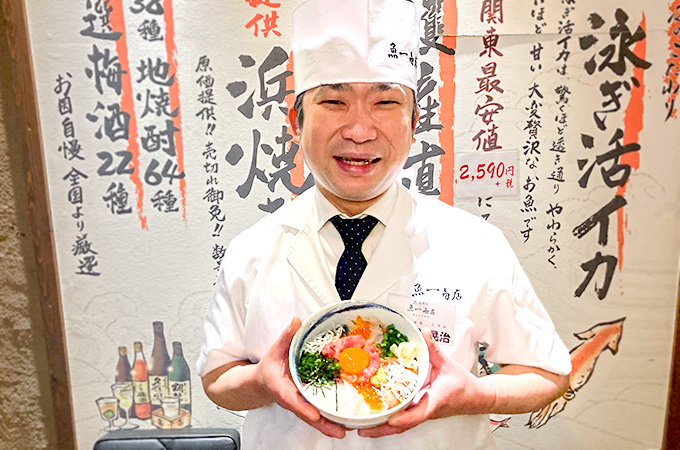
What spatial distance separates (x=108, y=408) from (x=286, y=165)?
1.35 meters

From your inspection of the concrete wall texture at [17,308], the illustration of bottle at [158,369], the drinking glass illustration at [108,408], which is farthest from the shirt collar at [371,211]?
the drinking glass illustration at [108,408]

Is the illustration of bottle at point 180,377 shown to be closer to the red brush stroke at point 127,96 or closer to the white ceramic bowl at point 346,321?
the red brush stroke at point 127,96

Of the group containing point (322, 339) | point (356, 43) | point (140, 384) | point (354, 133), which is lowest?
point (140, 384)

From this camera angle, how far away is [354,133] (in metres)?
1.26

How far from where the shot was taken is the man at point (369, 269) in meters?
1.30

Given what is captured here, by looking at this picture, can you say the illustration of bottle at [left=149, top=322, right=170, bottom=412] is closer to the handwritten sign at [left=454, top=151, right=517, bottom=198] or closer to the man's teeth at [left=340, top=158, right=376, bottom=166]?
the man's teeth at [left=340, top=158, right=376, bottom=166]

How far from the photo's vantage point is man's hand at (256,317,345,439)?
117cm

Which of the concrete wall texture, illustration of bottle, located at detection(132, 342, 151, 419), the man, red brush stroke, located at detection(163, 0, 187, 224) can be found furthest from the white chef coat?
the concrete wall texture

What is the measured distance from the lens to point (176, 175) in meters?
1.96

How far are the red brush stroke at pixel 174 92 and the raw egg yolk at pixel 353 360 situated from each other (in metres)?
1.10

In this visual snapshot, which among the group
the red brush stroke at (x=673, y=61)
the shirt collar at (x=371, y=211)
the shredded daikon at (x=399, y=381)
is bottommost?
the shredded daikon at (x=399, y=381)

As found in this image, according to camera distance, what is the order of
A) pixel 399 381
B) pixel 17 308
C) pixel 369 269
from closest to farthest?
1. pixel 399 381
2. pixel 369 269
3. pixel 17 308

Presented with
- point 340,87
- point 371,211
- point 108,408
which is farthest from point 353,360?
point 108,408

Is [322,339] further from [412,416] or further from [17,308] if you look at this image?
[17,308]
